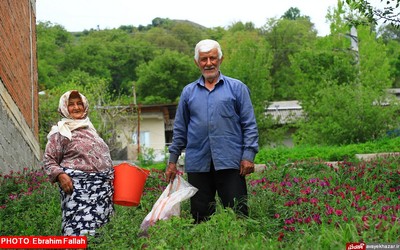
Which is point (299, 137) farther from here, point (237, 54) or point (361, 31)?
point (361, 31)

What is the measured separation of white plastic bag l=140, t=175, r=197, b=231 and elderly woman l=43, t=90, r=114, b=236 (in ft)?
1.14

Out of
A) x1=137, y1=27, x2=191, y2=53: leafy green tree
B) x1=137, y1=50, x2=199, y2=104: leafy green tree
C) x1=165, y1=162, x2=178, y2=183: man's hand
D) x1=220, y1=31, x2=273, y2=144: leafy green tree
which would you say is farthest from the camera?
x1=137, y1=27, x2=191, y2=53: leafy green tree

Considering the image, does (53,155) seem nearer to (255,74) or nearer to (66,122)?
(66,122)

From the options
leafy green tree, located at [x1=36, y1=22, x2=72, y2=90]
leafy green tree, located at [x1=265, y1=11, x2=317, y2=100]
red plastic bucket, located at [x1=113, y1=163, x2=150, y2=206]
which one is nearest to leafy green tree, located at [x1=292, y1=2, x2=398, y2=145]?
red plastic bucket, located at [x1=113, y1=163, x2=150, y2=206]

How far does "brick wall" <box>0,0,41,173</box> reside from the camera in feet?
29.9

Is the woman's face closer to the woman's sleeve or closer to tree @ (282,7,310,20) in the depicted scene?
the woman's sleeve

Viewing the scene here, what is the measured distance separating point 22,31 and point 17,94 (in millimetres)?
1519

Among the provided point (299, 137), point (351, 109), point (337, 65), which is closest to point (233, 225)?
point (351, 109)

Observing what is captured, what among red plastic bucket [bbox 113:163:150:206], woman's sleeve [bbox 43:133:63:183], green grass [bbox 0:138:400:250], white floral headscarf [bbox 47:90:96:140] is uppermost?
white floral headscarf [bbox 47:90:96:140]

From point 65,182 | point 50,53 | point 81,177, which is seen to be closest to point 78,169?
point 81,177

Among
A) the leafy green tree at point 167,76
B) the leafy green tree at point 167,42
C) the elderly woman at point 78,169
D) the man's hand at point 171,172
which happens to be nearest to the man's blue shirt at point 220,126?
the man's hand at point 171,172

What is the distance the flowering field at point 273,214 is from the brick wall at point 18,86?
0.57m

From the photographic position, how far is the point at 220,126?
18.6 ft

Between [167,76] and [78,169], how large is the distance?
41.7 meters
